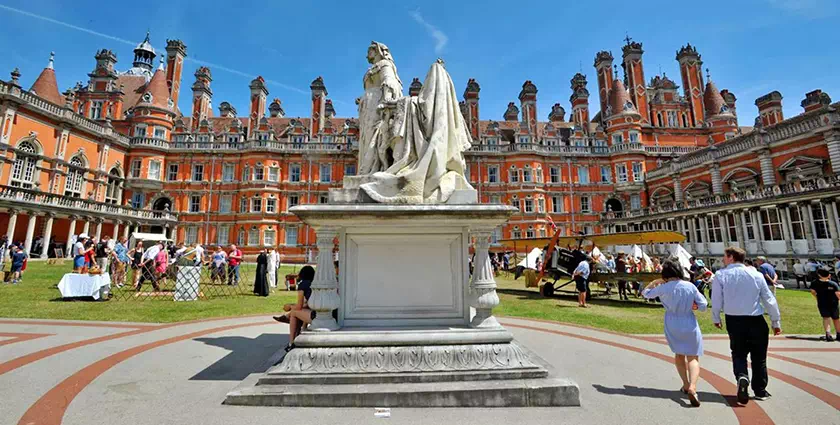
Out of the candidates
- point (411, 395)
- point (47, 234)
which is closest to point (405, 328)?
point (411, 395)

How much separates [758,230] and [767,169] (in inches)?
184

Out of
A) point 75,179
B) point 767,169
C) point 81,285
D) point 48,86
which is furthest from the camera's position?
point 48,86

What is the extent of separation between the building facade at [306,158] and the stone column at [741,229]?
0.84m

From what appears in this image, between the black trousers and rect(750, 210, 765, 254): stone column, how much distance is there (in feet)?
81.4

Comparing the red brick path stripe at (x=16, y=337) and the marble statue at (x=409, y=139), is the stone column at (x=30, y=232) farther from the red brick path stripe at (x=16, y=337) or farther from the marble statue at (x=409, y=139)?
the marble statue at (x=409, y=139)

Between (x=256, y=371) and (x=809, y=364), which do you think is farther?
(x=809, y=364)

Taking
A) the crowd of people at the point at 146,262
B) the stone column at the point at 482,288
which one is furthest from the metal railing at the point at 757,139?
the crowd of people at the point at 146,262

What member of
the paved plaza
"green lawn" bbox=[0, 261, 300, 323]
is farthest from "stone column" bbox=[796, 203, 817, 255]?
"green lawn" bbox=[0, 261, 300, 323]

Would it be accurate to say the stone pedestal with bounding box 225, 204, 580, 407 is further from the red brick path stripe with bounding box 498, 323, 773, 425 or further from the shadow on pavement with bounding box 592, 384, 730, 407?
the red brick path stripe with bounding box 498, 323, 773, 425

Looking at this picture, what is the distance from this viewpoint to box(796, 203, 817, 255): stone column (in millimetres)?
19062

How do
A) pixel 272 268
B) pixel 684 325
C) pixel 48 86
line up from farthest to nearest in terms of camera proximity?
pixel 48 86 < pixel 272 268 < pixel 684 325

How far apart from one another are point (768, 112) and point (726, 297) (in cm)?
4208

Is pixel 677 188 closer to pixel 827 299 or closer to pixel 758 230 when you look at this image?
pixel 758 230

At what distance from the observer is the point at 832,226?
715 inches
